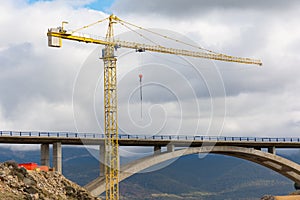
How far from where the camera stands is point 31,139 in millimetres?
94750

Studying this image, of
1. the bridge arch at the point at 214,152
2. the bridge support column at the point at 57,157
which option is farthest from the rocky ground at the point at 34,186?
the bridge arch at the point at 214,152

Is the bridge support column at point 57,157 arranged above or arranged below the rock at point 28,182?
above

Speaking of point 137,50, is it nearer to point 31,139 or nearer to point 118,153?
point 118,153

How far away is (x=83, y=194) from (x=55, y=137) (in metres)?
10.3

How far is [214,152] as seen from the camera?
126938mm

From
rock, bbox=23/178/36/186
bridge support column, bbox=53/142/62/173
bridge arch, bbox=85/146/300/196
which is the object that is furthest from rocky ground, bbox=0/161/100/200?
bridge arch, bbox=85/146/300/196

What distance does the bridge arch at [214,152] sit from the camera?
105875 mm

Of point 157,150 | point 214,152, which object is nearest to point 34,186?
point 157,150

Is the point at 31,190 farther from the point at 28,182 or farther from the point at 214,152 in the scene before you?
the point at 214,152

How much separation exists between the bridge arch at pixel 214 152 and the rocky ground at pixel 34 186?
8721mm

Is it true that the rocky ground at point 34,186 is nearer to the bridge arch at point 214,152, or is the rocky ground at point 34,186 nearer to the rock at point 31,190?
the rock at point 31,190

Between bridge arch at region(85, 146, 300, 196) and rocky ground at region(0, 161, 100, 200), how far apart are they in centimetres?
872

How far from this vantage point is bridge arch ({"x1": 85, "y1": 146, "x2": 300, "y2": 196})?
Answer: 347ft

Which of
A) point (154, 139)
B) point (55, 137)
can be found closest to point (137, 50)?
point (154, 139)
